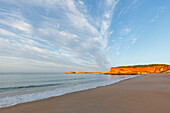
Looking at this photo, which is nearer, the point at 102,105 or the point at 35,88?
the point at 102,105

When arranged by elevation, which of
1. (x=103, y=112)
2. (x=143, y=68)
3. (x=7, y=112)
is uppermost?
(x=143, y=68)

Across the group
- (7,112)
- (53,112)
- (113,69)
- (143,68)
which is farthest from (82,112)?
(113,69)

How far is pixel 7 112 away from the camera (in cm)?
441

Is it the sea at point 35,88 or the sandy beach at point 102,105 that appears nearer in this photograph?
the sandy beach at point 102,105

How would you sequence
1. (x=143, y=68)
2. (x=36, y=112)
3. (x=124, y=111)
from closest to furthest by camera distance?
(x=124, y=111) < (x=36, y=112) < (x=143, y=68)

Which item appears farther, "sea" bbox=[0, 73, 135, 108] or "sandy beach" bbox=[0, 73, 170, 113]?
"sea" bbox=[0, 73, 135, 108]

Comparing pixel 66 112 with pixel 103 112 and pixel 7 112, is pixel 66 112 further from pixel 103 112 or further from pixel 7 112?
pixel 7 112

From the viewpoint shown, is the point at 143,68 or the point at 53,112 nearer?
the point at 53,112

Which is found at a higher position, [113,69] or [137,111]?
[113,69]

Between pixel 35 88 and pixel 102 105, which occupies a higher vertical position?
pixel 102 105

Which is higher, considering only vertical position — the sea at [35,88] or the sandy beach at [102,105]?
the sandy beach at [102,105]

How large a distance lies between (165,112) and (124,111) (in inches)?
65.0

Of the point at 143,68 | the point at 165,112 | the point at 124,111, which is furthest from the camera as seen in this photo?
the point at 143,68

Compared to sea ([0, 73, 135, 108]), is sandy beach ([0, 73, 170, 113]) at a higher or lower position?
higher
